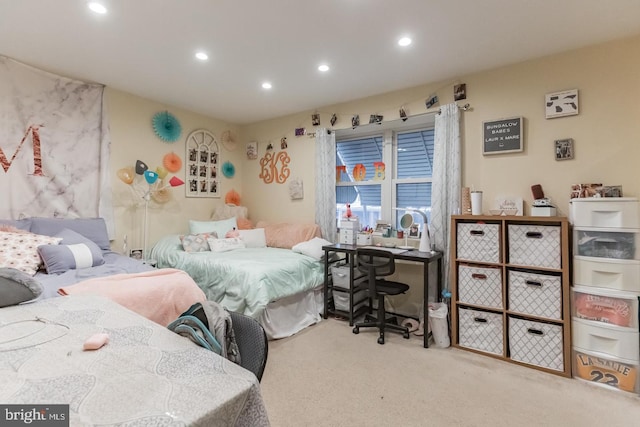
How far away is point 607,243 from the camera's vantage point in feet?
7.07

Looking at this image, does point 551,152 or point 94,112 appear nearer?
point 551,152

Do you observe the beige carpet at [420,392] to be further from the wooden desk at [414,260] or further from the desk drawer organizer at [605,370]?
the wooden desk at [414,260]

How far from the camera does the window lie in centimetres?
338

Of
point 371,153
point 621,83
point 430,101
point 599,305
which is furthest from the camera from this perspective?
point 371,153

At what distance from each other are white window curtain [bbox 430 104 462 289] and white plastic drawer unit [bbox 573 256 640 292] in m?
0.94

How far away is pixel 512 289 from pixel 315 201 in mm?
2283

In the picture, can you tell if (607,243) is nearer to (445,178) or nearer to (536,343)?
(536,343)

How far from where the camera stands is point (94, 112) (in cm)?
320

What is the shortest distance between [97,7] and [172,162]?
2.07 metres

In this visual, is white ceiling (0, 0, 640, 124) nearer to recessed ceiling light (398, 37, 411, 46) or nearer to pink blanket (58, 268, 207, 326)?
recessed ceiling light (398, 37, 411, 46)

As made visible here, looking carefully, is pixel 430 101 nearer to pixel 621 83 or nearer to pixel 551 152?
pixel 551 152

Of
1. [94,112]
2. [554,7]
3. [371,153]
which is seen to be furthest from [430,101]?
[94,112]

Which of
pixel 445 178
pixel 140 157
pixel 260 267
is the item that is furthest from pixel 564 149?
pixel 140 157

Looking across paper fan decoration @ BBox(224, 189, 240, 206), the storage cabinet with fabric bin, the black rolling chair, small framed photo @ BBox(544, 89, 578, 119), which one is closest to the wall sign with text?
small framed photo @ BBox(544, 89, 578, 119)
